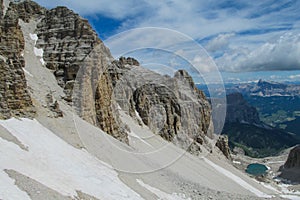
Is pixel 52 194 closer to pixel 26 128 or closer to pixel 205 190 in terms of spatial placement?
pixel 26 128

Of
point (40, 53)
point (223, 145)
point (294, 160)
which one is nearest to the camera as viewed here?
point (40, 53)

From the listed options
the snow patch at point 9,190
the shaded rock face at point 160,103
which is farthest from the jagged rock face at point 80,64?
the snow patch at point 9,190

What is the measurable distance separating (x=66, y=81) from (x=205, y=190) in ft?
100

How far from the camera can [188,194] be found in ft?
109

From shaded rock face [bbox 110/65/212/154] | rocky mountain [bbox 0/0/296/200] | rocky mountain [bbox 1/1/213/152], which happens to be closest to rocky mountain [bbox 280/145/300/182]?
shaded rock face [bbox 110/65/212/154]

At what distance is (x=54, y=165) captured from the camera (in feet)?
81.4

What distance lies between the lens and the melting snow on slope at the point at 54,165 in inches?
841

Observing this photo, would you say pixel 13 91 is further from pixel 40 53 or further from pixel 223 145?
pixel 223 145

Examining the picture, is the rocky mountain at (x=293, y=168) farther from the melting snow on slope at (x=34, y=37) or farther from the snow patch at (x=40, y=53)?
the melting snow on slope at (x=34, y=37)

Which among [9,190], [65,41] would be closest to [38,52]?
[65,41]

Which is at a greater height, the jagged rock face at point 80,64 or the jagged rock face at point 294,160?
the jagged rock face at point 80,64

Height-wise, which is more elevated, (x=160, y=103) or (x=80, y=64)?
(x=80, y=64)

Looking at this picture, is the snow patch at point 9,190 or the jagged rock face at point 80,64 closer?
the snow patch at point 9,190

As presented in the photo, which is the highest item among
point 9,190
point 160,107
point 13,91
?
point 13,91
